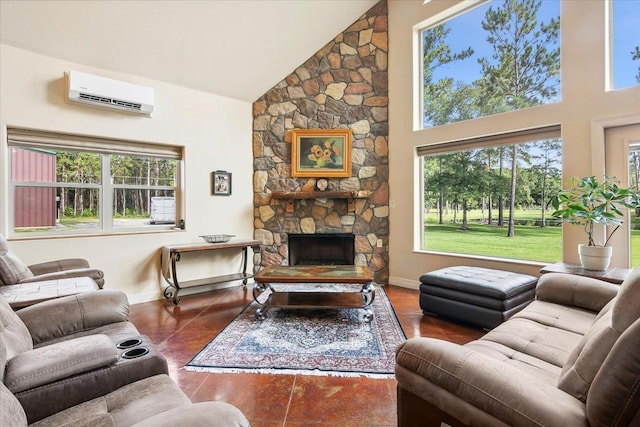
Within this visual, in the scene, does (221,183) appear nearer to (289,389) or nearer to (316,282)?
(316,282)

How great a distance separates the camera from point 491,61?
3.90 m

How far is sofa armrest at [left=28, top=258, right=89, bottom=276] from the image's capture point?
2.91m

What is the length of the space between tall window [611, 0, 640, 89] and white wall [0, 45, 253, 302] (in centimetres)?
434

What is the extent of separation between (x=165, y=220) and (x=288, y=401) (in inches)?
129

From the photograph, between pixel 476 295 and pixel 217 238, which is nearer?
pixel 476 295

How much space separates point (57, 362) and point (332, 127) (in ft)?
13.9

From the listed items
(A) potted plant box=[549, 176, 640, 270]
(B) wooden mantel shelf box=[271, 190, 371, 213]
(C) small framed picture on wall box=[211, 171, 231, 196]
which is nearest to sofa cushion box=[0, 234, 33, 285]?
(C) small framed picture on wall box=[211, 171, 231, 196]

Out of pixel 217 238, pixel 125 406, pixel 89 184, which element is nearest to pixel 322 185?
pixel 217 238

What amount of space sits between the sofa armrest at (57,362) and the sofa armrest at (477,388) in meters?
1.18

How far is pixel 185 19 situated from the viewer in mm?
3473

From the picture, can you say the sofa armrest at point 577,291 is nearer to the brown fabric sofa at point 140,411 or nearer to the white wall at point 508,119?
the white wall at point 508,119

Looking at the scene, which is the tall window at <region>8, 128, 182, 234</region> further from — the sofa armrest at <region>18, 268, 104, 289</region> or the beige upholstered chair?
the sofa armrest at <region>18, 268, 104, 289</region>

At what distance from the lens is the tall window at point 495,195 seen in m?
3.49

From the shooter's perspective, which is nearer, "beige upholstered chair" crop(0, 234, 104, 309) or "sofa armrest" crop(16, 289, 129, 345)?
"sofa armrest" crop(16, 289, 129, 345)
